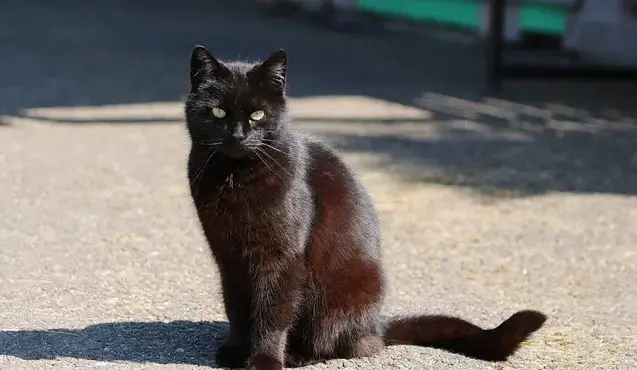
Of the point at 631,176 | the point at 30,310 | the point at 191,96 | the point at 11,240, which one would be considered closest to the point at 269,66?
the point at 191,96

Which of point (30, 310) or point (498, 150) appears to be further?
point (498, 150)

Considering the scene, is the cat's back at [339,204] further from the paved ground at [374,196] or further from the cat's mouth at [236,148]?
the paved ground at [374,196]

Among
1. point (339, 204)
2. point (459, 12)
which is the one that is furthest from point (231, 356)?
point (459, 12)

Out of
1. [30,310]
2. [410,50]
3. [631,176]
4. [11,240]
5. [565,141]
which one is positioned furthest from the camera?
[410,50]

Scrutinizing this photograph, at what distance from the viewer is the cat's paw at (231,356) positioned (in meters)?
3.62

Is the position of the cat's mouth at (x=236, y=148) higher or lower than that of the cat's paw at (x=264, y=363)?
higher

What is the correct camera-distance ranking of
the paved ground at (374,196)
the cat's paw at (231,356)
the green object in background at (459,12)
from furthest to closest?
the green object in background at (459,12), the paved ground at (374,196), the cat's paw at (231,356)

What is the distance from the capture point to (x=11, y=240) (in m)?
5.25

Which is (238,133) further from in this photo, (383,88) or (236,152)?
(383,88)

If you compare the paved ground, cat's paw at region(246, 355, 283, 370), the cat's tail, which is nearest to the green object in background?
the paved ground

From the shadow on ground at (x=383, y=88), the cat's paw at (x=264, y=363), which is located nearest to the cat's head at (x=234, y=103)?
the cat's paw at (x=264, y=363)

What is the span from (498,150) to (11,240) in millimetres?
3848

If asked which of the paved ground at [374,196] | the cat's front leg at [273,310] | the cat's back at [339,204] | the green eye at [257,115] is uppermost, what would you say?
the green eye at [257,115]

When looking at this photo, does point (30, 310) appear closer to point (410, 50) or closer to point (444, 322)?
point (444, 322)
